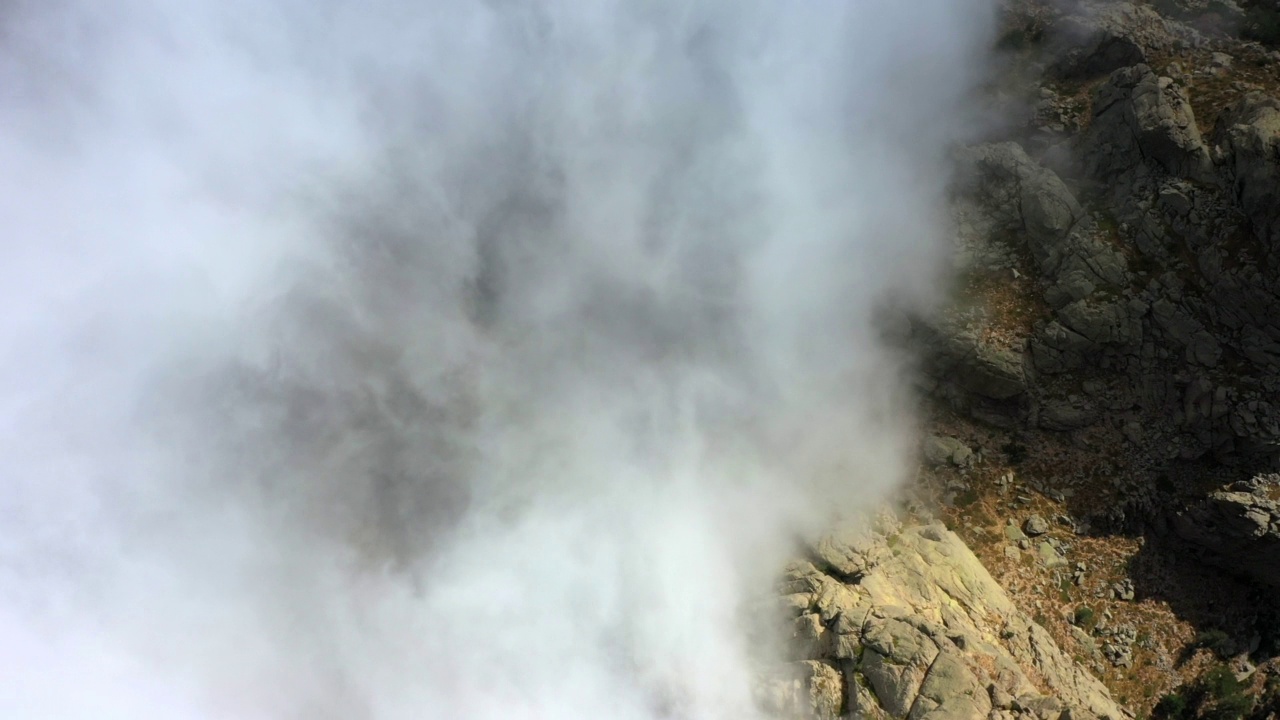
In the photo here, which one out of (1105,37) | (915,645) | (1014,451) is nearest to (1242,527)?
(1014,451)

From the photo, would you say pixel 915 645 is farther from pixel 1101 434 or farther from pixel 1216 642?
pixel 1101 434

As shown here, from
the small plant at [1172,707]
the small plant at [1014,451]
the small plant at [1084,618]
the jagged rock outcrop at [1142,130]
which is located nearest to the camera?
the small plant at [1172,707]

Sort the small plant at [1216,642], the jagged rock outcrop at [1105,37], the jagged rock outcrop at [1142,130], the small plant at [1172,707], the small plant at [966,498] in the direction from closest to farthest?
the small plant at [1172,707]
the small plant at [1216,642]
the jagged rock outcrop at [1142,130]
the small plant at [966,498]
the jagged rock outcrop at [1105,37]

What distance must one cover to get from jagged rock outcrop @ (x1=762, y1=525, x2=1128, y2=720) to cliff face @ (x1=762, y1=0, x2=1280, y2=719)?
0.07m

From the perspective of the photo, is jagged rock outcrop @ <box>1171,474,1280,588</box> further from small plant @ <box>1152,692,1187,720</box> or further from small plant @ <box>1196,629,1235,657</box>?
small plant @ <box>1152,692,1187,720</box>

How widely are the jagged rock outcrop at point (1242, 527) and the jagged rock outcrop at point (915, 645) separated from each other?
21.4ft

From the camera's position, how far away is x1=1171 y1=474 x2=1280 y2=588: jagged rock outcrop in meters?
18.9

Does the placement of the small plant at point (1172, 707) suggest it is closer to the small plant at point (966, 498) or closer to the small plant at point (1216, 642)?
the small plant at point (1216, 642)

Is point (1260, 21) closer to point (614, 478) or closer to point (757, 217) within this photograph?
point (757, 217)

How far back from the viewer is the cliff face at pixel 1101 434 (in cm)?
1773

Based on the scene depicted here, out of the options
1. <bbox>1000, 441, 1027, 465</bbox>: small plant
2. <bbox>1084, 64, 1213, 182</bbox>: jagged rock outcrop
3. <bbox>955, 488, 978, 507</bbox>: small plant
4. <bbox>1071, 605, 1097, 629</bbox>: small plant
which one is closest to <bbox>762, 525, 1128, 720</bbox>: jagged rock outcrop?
<bbox>1071, 605, 1097, 629</bbox>: small plant

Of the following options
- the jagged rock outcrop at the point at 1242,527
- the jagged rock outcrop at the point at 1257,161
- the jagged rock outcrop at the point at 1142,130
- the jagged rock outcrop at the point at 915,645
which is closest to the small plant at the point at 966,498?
the jagged rock outcrop at the point at 915,645

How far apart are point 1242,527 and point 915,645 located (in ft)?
41.9

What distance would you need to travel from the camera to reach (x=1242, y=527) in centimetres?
1927
